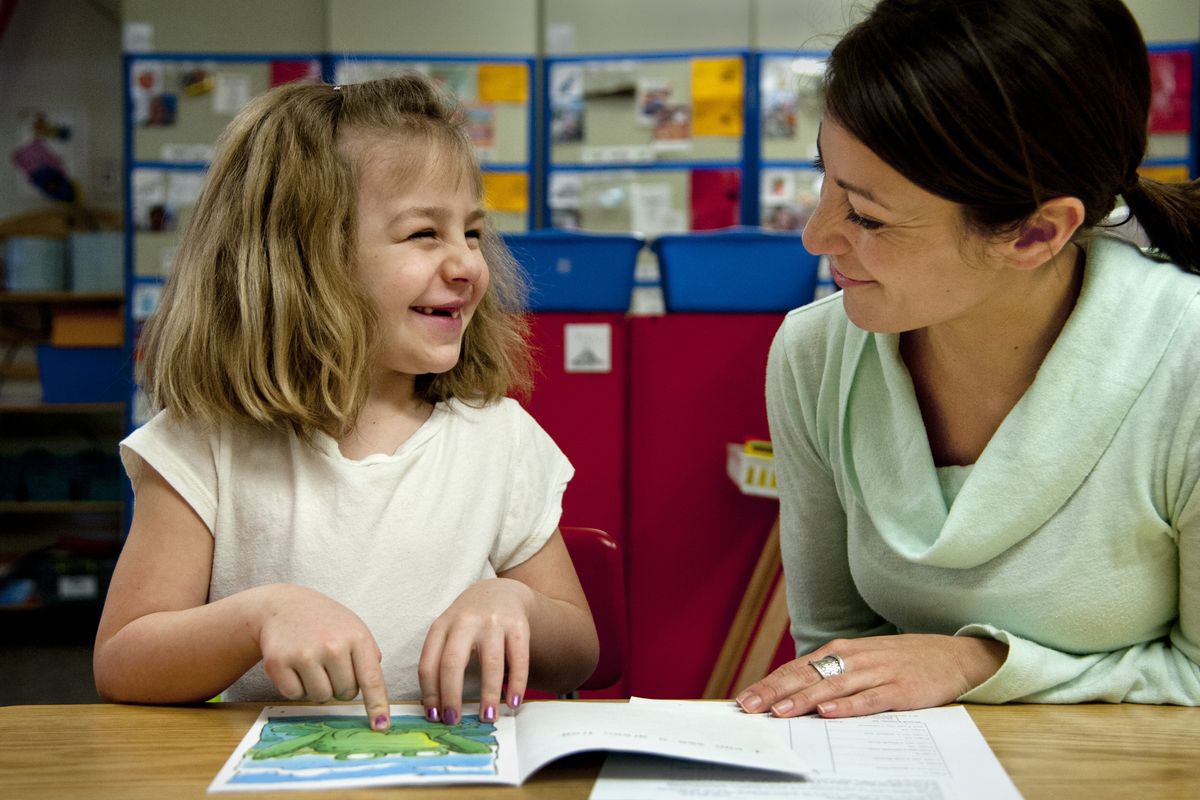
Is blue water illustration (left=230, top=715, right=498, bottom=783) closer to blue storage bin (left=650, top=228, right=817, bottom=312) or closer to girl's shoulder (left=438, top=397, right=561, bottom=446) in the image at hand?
girl's shoulder (left=438, top=397, right=561, bottom=446)

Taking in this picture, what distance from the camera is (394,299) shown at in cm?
101

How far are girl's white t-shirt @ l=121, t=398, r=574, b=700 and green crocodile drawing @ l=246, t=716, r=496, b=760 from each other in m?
0.23

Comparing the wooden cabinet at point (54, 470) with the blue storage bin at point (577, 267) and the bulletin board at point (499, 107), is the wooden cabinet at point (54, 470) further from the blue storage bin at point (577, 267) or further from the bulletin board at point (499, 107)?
the blue storage bin at point (577, 267)

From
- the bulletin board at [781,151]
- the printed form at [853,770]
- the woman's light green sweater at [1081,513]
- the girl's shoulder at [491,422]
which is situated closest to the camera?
the printed form at [853,770]

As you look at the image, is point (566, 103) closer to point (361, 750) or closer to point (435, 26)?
point (435, 26)

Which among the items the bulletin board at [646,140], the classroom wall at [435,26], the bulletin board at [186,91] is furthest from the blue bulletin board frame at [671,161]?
the bulletin board at [186,91]

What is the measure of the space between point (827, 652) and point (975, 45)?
0.49m

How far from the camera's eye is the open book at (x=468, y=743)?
0.66m

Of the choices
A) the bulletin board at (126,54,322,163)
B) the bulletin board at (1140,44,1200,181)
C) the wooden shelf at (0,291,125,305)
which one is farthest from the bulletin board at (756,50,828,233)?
the wooden shelf at (0,291,125,305)

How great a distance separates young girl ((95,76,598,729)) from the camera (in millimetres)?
951

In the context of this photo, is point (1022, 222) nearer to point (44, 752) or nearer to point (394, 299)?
point (394, 299)

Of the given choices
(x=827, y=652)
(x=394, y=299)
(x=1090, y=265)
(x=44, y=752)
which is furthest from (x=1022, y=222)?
(x=44, y=752)

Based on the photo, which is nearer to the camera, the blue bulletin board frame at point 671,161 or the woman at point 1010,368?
the woman at point 1010,368

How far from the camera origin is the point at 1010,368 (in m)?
1.01
